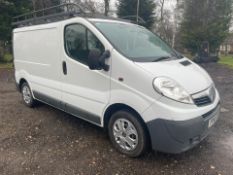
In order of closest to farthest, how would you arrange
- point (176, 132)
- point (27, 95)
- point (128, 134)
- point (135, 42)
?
1. point (176, 132)
2. point (128, 134)
3. point (135, 42)
4. point (27, 95)

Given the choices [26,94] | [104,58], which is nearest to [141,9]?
[26,94]

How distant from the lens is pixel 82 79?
3.81 m

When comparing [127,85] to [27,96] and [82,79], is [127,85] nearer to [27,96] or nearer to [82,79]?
[82,79]

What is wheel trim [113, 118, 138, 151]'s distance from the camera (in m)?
3.30

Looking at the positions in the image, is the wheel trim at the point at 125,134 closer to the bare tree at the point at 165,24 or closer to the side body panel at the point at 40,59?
the side body panel at the point at 40,59

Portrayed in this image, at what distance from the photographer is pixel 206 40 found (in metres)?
20.9

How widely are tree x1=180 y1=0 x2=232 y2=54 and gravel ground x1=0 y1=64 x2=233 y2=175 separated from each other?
17593 millimetres

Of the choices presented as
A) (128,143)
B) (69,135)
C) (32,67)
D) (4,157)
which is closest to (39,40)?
(32,67)

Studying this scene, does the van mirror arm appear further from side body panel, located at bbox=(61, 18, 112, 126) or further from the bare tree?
the bare tree

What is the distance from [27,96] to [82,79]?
104 inches

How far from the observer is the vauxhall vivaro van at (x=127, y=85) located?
9.61 ft

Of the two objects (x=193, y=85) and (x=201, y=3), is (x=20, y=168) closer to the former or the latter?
(x=193, y=85)

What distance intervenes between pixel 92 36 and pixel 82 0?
1891 cm

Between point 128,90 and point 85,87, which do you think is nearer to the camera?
point 128,90
